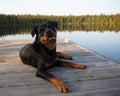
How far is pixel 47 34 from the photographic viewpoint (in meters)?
4.42

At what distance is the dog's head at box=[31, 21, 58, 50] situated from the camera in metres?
4.45

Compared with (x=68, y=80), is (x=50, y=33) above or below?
above

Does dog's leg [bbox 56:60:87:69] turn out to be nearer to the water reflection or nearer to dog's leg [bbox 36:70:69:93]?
dog's leg [bbox 36:70:69:93]

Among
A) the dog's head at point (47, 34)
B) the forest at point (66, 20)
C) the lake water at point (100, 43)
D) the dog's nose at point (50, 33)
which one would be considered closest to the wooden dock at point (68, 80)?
the dog's head at point (47, 34)

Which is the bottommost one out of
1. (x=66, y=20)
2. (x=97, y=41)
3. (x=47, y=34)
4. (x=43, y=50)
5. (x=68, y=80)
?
(x=66, y=20)

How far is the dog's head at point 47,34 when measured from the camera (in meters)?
4.45

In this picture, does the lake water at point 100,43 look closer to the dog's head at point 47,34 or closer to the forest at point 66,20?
the dog's head at point 47,34

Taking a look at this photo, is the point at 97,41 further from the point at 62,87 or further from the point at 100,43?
the point at 62,87

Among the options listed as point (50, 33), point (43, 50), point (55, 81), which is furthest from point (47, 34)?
point (55, 81)

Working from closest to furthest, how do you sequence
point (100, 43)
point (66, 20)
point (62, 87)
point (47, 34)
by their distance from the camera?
1. point (62, 87)
2. point (47, 34)
3. point (100, 43)
4. point (66, 20)

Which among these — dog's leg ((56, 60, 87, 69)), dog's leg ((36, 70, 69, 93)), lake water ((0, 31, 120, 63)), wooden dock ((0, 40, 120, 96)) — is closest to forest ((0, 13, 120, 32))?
lake water ((0, 31, 120, 63))

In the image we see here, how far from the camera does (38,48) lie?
492cm

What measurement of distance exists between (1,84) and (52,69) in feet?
4.25

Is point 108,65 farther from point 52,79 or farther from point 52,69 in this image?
point 52,79
